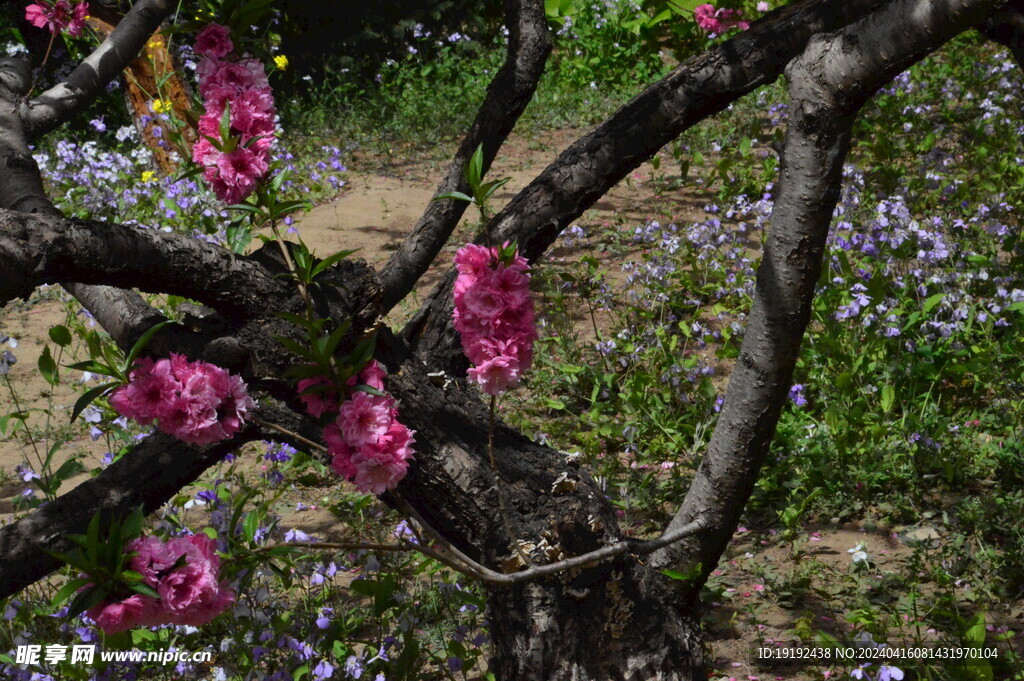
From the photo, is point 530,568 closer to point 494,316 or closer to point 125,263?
point 494,316

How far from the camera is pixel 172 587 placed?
1.73 meters

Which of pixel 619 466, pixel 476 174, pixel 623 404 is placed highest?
pixel 623 404

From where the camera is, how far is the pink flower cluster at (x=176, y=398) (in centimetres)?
172

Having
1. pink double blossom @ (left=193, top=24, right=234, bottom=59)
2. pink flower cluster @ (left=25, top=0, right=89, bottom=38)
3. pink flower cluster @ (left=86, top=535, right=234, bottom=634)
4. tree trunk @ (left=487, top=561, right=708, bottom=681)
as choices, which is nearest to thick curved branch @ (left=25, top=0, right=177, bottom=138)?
pink flower cluster @ (left=25, top=0, right=89, bottom=38)

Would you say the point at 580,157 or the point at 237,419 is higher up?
the point at 580,157

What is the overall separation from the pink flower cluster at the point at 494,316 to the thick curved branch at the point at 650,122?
2.52 ft

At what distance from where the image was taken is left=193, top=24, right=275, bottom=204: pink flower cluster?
182cm

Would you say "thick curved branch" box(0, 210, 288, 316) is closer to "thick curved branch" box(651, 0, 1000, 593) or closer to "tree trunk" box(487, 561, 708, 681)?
"tree trunk" box(487, 561, 708, 681)

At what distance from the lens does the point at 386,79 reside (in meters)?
10.0

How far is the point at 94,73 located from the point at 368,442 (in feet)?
5.99

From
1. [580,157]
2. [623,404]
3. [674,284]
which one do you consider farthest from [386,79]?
[580,157]

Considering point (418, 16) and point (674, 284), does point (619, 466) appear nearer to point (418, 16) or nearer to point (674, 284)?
point (674, 284)

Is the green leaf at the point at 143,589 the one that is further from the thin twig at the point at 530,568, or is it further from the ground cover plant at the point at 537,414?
the thin twig at the point at 530,568

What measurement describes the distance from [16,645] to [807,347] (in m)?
3.07
